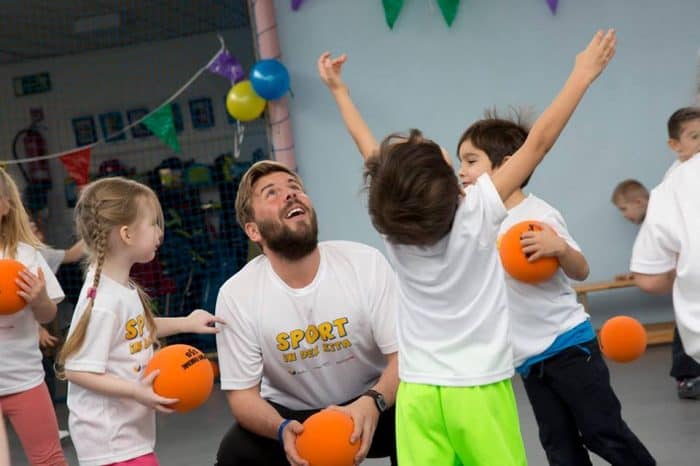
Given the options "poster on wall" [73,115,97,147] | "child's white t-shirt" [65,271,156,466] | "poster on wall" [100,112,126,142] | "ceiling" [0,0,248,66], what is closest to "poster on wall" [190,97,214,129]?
"ceiling" [0,0,248,66]

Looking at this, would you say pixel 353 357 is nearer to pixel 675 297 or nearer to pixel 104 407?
pixel 104 407

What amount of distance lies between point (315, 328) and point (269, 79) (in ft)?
10.0

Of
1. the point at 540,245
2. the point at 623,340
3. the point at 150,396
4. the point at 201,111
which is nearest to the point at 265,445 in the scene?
the point at 150,396

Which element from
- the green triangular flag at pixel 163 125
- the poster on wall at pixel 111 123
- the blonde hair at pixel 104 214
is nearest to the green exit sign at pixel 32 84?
the poster on wall at pixel 111 123

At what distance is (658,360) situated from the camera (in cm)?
475

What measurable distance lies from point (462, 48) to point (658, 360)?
2.18m

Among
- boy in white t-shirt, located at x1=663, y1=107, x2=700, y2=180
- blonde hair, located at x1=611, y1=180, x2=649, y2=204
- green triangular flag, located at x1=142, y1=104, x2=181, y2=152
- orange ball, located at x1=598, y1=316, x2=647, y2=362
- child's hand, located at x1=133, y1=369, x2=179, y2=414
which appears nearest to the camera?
child's hand, located at x1=133, y1=369, x2=179, y2=414

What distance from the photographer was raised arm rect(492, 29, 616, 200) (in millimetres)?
1863

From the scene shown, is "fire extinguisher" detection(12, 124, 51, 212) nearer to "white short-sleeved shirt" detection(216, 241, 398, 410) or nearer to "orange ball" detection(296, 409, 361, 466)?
"white short-sleeved shirt" detection(216, 241, 398, 410)

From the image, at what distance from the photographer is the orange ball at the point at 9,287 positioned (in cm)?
246

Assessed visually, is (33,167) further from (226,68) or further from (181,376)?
(181,376)

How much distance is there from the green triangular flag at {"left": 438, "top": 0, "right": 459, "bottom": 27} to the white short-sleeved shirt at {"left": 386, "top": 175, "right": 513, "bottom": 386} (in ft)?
11.5

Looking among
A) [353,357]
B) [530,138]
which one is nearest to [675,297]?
[530,138]

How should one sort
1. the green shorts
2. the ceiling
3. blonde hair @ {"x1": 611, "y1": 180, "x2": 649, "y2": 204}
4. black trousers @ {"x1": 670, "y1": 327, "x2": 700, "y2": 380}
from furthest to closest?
1. the ceiling
2. blonde hair @ {"x1": 611, "y1": 180, "x2": 649, "y2": 204}
3. black trousers @ {"x1": 670, "y1": 327, "x2": 700, "y2": 380}
4. the green shorts
